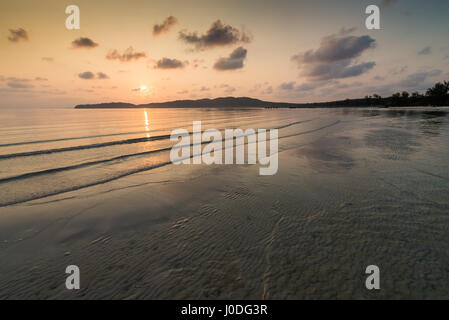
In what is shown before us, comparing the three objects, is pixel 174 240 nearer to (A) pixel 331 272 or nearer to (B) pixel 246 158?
(A) pixel 331 272

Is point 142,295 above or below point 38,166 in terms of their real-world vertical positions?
below

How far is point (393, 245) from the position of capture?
13.6ft

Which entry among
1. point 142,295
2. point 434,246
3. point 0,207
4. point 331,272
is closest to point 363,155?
point 434,246
